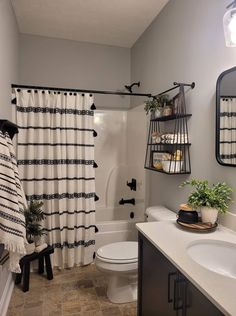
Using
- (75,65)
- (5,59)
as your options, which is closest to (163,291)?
(5,59)

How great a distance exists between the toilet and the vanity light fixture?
1.29 meters

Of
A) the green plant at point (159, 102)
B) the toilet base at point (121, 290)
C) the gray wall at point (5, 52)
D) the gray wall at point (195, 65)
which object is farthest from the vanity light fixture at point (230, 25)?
the toilet base at point (121, 290)

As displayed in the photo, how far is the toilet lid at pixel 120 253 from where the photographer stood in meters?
1.86

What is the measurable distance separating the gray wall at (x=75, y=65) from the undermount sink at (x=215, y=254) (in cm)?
234

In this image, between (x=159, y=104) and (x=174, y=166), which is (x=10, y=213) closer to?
(x=174, y=166)

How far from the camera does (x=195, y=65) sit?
1803 millimetres

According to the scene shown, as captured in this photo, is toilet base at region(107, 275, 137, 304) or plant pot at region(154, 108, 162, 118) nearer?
toilet base at region(107, 275, 137, 304)

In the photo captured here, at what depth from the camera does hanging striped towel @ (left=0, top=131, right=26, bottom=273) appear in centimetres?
113

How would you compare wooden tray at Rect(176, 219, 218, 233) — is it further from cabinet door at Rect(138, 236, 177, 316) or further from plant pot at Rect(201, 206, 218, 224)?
cabinet door at Rect(138, 236, 177, 316)

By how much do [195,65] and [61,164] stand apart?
5.08 feet

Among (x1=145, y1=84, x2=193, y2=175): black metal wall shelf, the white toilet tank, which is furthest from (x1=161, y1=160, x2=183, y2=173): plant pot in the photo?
the white toilet tank

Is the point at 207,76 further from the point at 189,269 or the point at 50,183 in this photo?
the point at 50,183

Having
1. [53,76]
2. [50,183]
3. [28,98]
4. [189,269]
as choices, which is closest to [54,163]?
[50,183]

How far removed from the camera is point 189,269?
3.25 feet
